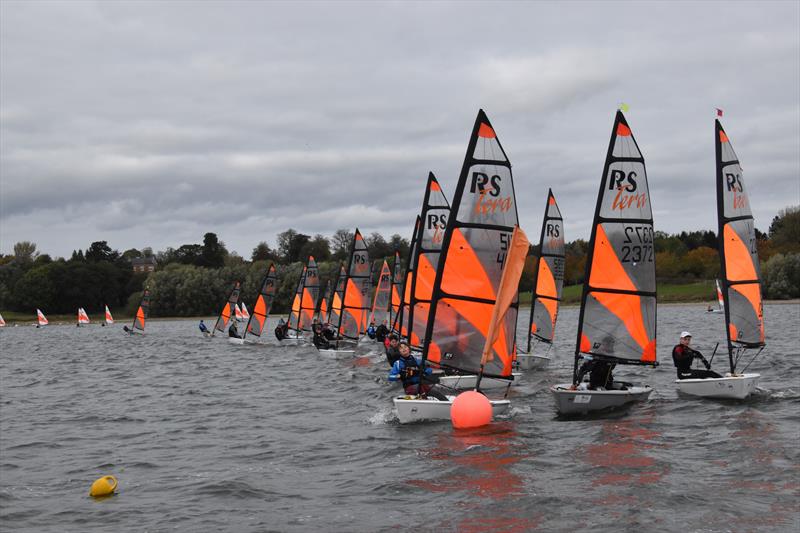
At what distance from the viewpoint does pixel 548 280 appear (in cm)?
2648

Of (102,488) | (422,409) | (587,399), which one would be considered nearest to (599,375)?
(587,399)

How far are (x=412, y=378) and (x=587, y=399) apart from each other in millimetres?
3506

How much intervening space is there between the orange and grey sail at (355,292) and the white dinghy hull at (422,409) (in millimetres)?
21249

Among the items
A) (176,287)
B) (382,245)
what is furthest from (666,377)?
(382,245)

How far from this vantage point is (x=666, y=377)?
22.7 meters

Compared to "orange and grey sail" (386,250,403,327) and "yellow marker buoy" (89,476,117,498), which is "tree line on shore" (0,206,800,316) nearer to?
"orange and grey sail" (386,250,403,327)

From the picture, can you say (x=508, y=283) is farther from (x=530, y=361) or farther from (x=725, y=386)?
(x=530, y=361)

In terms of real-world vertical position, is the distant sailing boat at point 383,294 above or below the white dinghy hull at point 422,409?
above

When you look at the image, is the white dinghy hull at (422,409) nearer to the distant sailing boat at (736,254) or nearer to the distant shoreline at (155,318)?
the distant sailing boat at (736,254)

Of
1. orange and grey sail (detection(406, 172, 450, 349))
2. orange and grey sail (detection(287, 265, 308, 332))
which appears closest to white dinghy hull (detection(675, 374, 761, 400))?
orange and grey sail (detection(406, 172, 450, 349))

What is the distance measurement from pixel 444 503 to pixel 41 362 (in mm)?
33684

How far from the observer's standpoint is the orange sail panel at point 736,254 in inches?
709

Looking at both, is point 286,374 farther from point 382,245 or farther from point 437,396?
point 382,245

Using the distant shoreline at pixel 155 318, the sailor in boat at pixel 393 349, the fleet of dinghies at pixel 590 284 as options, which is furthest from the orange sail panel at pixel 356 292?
the distant shoreline at pixel 155 318
